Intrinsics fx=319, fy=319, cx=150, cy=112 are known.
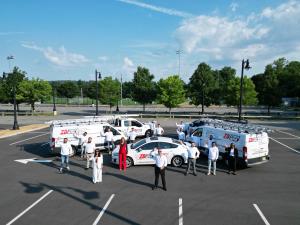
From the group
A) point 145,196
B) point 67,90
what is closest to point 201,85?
point 145,196

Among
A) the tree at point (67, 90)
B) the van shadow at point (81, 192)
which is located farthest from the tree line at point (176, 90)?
the tree at point (67, 90)

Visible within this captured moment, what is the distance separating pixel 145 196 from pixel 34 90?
146ft

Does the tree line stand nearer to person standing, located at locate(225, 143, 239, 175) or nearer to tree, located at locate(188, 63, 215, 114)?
tree, located at locate(188, 63, 215, 114)

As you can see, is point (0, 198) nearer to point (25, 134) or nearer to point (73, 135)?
point (73, 135)

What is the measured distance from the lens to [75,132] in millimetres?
19078

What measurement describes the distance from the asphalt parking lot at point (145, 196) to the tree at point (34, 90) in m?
36.2

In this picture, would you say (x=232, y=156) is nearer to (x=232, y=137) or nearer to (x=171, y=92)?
(x=232, y=137)

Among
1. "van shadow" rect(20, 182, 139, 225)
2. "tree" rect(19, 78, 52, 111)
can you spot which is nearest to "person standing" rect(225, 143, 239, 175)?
"van shadow" rect(20, 182, 139, 225)

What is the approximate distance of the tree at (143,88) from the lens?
52.7 meters

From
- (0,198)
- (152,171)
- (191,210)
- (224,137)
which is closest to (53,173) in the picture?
(0,198)

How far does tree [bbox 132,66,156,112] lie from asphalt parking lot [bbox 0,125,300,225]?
35924 mm

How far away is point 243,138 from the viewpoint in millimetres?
15352

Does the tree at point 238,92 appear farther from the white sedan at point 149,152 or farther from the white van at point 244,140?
the white sedan at point 149,152

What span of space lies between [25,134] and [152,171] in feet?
59.2
